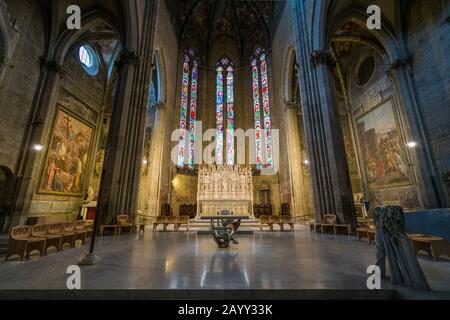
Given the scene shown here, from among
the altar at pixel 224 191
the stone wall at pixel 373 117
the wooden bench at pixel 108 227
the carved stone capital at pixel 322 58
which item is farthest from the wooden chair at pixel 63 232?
the stone wall at pixel 373 117

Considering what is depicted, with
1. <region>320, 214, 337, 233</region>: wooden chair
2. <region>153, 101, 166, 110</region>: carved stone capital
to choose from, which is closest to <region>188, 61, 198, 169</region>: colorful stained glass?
<region>153, 101, 166, 110</region>: carved stone capital

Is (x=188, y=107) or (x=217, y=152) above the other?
(x=188, y=107)

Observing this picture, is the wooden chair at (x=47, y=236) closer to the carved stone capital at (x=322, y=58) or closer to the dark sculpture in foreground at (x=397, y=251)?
the dark sculpture in foreground at (x=397, y=251)

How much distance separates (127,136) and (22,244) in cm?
596

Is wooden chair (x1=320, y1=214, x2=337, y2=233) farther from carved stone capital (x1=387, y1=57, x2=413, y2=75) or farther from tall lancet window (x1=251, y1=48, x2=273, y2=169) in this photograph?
carved stone capital (x1=387, y1=57, x2=413, y2=75)

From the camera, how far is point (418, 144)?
10.4m

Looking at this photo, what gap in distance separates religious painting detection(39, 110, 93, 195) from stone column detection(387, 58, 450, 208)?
21.2m

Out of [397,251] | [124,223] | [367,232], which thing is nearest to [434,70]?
[367,232]

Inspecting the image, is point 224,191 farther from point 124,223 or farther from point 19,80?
point 19,80

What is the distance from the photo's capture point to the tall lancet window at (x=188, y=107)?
59.4ft

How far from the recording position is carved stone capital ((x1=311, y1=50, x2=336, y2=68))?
981 cm

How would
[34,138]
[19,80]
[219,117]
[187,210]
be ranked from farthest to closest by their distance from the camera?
[219,117] < [187,210] < [34,138] < [19,80]

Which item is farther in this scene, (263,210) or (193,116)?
(193,116)

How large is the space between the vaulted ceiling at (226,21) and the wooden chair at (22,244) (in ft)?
66.3
